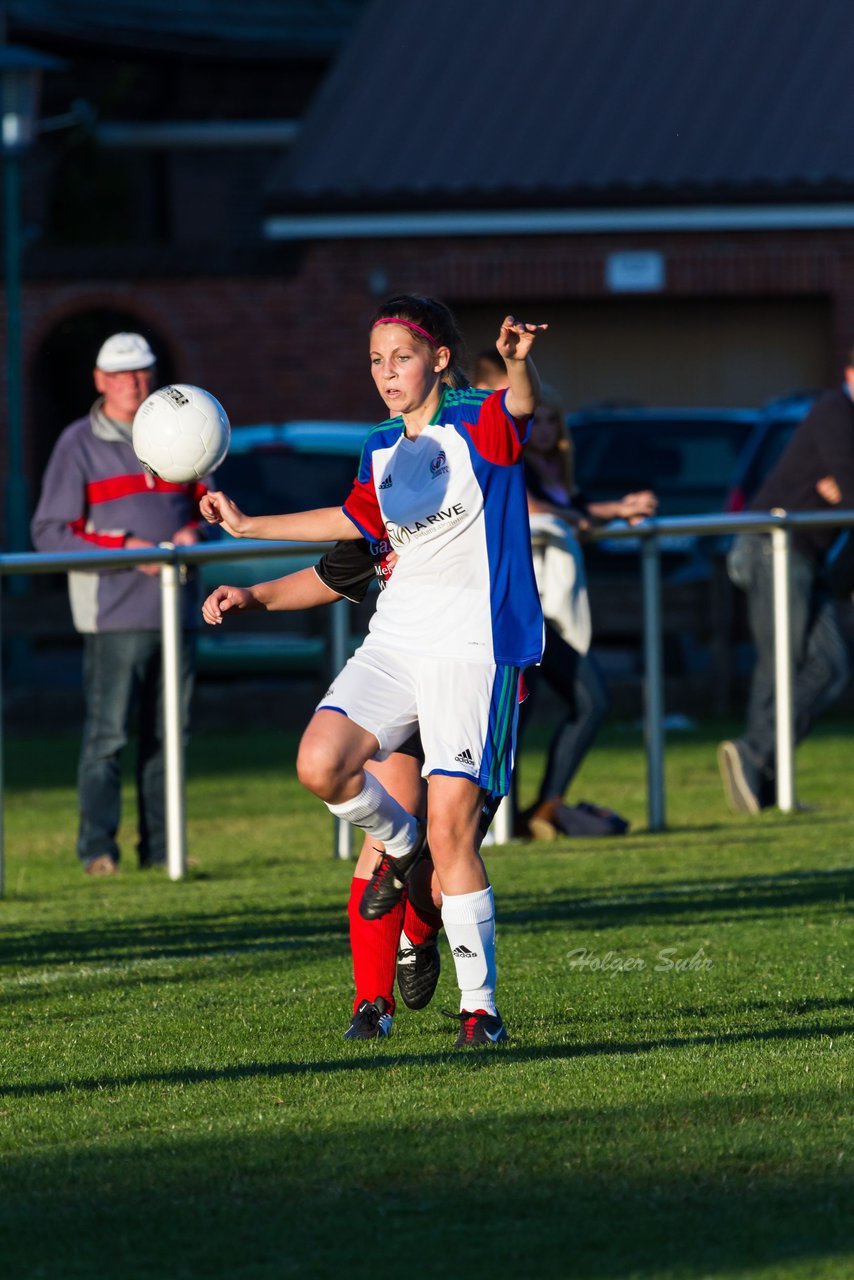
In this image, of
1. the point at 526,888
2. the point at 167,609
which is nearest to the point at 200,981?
the point at 526,888

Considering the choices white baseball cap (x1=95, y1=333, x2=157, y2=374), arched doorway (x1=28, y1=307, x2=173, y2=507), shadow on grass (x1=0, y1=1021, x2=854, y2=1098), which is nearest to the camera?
shadow on grass (x1=0, y1=1021, x2=854, y2=1098)

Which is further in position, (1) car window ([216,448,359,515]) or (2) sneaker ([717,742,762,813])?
(1) car window ([216,448,359,515])

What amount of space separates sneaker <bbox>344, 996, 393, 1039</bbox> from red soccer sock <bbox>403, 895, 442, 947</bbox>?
179 millimetres

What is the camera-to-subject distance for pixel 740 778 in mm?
10586

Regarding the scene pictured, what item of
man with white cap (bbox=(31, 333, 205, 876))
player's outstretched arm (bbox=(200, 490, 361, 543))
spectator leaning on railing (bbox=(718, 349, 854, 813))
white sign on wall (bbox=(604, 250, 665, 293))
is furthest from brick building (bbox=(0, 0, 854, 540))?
player's outstretched arm (bbox=(200, 490, 361, 543))

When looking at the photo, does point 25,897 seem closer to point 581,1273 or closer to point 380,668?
point 380,668

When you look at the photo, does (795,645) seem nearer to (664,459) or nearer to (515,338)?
(515,338)

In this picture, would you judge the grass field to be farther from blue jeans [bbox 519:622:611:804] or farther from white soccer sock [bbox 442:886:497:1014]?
blue jeans [bbox 519:622:611:804]

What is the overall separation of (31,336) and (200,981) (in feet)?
60.0

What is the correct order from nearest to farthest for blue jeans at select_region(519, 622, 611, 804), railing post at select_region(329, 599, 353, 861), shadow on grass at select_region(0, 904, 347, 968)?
shadow on grass at select_region(0, 904, 347, 968)
railing post at select_region(329, 599, 353, 861)
blue jeans at select_region(519, 622, 611, 804)

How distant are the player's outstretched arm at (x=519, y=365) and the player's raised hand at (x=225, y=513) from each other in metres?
0.74

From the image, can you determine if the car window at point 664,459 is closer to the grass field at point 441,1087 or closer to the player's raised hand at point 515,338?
the grass field at point 441,1087

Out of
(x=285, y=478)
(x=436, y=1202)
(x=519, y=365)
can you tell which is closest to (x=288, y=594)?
(x=519, y=365)

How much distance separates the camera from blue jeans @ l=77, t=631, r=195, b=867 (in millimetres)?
9367
